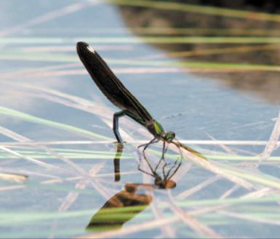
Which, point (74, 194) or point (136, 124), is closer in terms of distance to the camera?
point (74, 194)

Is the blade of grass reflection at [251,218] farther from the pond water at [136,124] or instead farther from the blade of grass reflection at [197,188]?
the blade of grass reflection at [197,188]

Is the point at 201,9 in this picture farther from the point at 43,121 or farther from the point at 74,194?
the point at 74,194

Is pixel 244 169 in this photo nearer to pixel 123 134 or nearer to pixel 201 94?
pixel 123 134

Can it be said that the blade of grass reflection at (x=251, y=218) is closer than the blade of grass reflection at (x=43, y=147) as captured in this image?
Yes

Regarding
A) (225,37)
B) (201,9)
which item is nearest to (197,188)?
(225,37)

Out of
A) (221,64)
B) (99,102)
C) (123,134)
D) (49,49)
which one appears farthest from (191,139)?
(49,49)

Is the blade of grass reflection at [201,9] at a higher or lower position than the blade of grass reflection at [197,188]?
higher

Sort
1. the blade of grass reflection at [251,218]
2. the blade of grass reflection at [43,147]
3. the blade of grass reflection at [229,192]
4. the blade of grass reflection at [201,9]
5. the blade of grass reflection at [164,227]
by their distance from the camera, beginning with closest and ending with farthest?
the blade of grass reflection at [164,227] → the blade of grass reflection at [251,218] → the blade of grass reflection at [229,192] → the blade of grass reflection at [43,147] → the blade of grass reflection at [201,9]

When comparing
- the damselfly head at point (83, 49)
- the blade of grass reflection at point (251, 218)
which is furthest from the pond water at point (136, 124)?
the damselfly head at point (83, 49)
